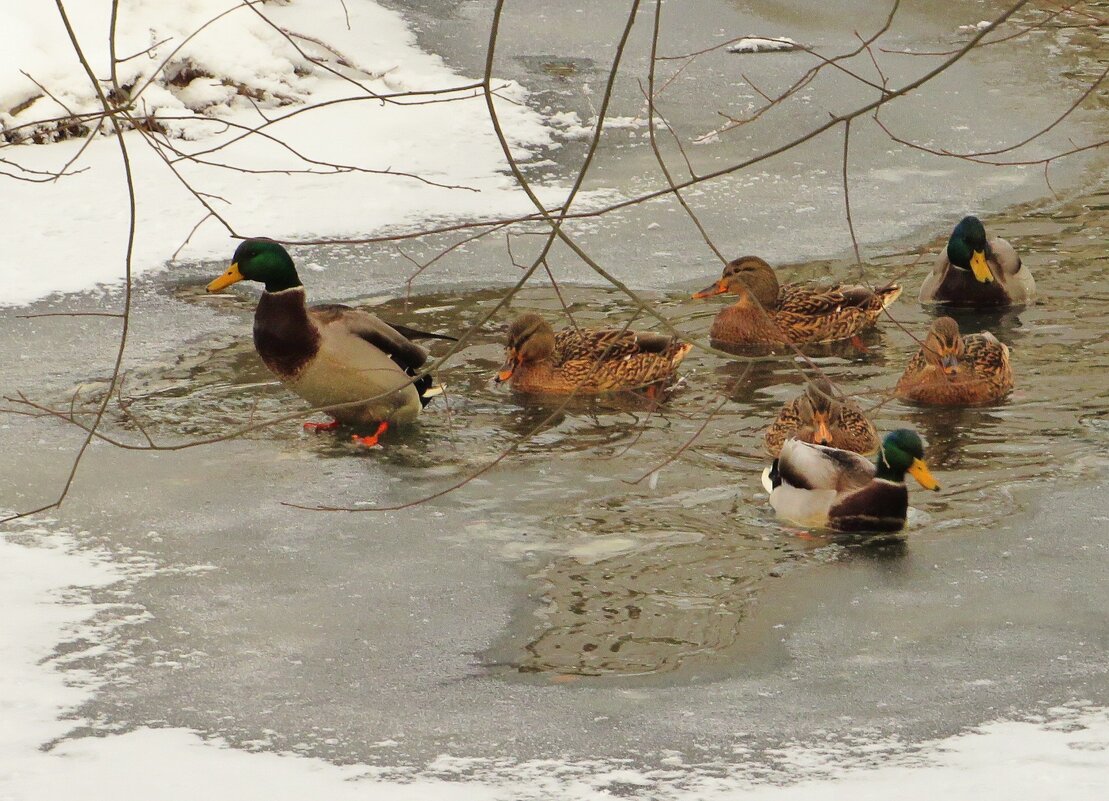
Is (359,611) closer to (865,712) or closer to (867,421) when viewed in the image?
(865,712)

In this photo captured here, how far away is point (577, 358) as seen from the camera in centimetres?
729

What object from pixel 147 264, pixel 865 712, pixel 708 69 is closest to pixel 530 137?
pixel 708 69

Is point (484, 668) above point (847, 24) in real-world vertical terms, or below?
below

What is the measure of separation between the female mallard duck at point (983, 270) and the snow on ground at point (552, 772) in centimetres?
438

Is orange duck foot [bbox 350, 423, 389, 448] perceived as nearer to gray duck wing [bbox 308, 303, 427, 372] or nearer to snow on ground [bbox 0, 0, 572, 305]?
gray duck wing [bbox 308, 303, 427, 372]

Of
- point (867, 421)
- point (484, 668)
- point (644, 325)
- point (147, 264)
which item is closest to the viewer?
point (484, 668)

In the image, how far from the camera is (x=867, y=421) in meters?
6.20

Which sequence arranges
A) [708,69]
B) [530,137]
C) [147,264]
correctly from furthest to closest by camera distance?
[708,69] < [530,137] < [147,264]

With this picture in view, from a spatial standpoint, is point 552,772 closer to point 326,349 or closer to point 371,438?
point 371,438

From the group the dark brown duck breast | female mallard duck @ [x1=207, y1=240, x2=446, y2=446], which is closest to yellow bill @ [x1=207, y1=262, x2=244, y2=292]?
female mallard duck @ [x1=207, y1=240, x2=446, y2=446]

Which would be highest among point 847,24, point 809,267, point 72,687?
point 847,24

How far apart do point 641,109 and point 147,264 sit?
4.26m

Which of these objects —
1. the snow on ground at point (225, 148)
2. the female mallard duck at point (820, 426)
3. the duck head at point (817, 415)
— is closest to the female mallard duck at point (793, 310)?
the female mallard duck at point (820, 426)

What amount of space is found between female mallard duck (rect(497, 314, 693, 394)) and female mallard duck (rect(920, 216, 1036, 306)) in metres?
1.75
